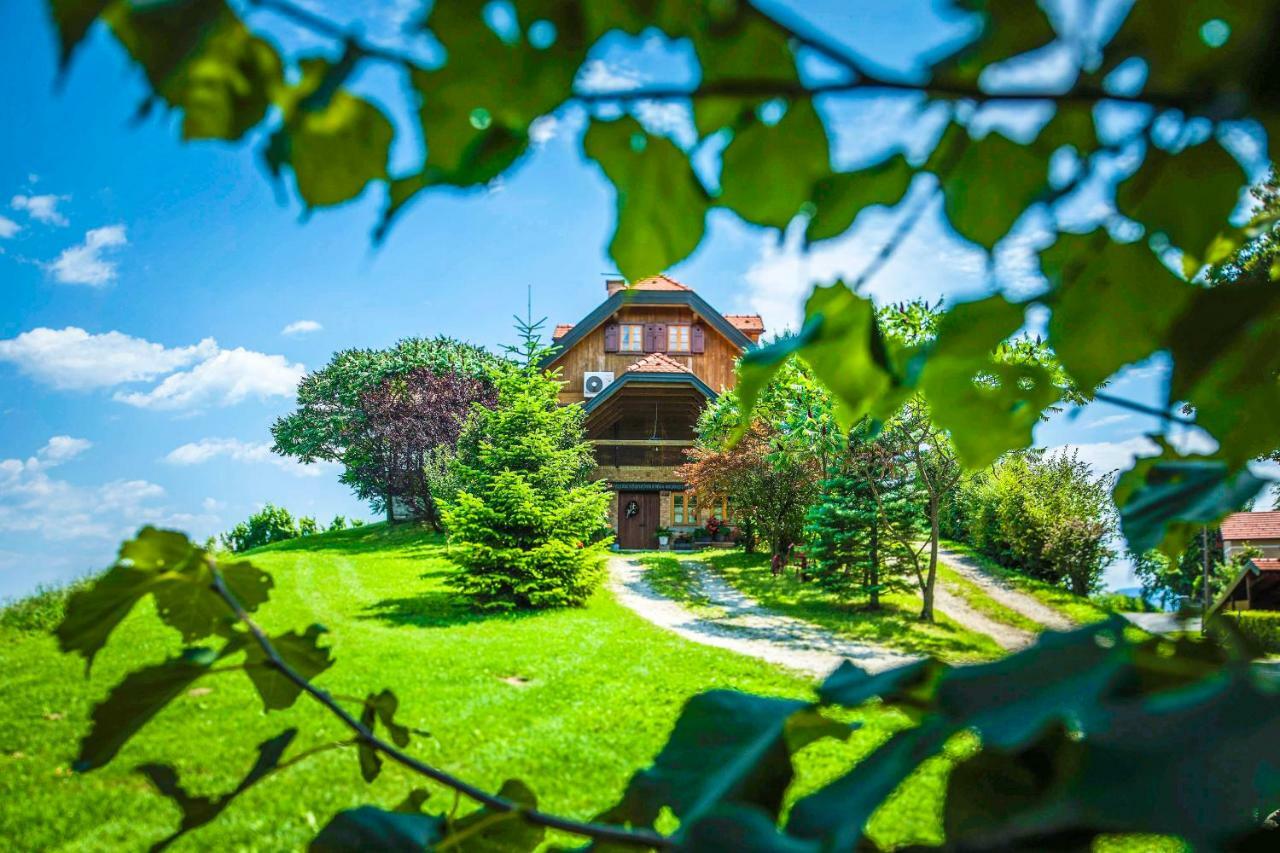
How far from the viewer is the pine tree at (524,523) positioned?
538 inches

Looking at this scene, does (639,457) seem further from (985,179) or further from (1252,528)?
(985,179)

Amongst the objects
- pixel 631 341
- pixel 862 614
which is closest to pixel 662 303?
pixel 631 341

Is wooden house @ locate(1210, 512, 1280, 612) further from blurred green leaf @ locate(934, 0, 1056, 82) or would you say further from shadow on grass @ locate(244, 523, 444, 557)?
shadow on grass @ locate(244, 523, 444, 557)

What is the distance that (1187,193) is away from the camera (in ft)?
1.68

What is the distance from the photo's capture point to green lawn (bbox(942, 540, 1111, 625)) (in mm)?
14822

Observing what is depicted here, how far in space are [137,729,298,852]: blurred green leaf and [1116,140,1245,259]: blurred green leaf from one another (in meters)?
0.74

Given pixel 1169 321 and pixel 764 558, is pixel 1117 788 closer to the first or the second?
pixel 1169 321

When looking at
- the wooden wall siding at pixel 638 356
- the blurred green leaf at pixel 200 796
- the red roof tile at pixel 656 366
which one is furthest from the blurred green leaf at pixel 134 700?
the wooden wall siding at pixel 638 356

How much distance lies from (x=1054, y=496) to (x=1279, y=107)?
70.3ft

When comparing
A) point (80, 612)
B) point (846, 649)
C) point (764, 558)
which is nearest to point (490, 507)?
point (846, 649)

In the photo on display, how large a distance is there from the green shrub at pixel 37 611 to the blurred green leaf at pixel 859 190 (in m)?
13.9

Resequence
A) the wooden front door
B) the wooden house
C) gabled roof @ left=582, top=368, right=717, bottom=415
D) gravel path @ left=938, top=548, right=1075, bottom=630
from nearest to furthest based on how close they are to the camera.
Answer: gravel path @ left=938, top=548, right=1075, bottom=630 → the wooden house → gabled roof @ left=582, top=368, right=717, bottom=415 → the wooden front door

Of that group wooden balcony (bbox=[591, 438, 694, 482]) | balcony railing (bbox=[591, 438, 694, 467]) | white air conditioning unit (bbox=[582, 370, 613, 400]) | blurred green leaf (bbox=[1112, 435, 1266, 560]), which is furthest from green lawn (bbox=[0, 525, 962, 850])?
white air conditioning unit (bbox=[582, 370, 613, 400])

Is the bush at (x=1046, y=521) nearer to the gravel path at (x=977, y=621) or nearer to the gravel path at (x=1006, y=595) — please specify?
the gravel path at (x=1006, y=595)
